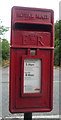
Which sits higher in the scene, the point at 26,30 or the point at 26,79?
the point at 26,30

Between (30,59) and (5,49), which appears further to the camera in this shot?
(5,49)

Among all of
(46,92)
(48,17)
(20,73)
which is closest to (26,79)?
(20,73)

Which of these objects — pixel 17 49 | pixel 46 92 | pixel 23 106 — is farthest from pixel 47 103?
pixel 17 49

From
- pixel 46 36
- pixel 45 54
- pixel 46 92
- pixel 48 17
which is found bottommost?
pixel 46 92

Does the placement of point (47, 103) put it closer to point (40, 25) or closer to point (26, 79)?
point (26, 79)

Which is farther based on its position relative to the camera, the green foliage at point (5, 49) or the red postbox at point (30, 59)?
the green foliage at point (5, 49)

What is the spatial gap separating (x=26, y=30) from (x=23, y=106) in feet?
3.13

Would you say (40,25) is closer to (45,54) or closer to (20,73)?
(45,54)

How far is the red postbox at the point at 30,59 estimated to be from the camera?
246 centimetres

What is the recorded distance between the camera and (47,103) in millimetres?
2549

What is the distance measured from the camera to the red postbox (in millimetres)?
2455

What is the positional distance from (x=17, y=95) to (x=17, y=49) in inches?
22.4

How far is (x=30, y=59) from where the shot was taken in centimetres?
246

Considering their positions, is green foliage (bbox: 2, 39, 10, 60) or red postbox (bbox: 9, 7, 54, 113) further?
green foliage (bbox: 2, 39, 10, 60)
